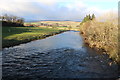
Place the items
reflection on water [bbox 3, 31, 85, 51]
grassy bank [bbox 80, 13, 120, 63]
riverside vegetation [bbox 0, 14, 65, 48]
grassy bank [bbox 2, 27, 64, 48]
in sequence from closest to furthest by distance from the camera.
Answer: grassy bank [bbox 80, 13, 120, 63] → reflection on water [bbox 3, 31, 85, 51] → grassy bank [bbox 2, 27, 64, 48] → riverside vegetation [bbox 0, 14, 65, 48]

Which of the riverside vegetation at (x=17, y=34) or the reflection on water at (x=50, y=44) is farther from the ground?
the riverside vegetation at (x=17, y=34)

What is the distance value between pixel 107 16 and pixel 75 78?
13.1 meters

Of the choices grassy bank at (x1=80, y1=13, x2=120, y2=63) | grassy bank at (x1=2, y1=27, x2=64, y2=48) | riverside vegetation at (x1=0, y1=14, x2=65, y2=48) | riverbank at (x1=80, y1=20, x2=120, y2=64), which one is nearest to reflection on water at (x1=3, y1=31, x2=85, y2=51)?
grassy bank at (x1=2, y1=27, x2=64, y2=48)

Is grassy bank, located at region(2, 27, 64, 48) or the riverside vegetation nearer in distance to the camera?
grassy bank, located at region(2, 27, 64, 48)

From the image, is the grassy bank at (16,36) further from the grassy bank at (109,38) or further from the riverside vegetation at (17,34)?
the grassy bank at (109,38)

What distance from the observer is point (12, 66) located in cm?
1227

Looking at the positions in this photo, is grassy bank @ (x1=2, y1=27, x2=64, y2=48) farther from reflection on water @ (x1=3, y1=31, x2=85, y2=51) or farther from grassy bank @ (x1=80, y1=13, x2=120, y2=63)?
grassy bank @ (x1=80, y1=13, x2=120, y2=63)

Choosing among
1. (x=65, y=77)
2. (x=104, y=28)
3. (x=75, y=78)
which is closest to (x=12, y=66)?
(x=65, y=77)

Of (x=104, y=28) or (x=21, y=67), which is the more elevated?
(x=104, y=28)

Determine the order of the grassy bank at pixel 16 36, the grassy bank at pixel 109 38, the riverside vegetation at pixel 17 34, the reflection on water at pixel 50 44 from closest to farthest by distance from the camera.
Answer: the grassy bank at pixel 109 38, the reflection on water at pixel 50 44, the grassy bank at pixel 16 36, the riverside vegetation at pixel 17 34

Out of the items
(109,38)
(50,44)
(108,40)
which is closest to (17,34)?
(50,44)

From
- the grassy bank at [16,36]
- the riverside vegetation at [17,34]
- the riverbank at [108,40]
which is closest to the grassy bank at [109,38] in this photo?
the riverbank at [108,40]

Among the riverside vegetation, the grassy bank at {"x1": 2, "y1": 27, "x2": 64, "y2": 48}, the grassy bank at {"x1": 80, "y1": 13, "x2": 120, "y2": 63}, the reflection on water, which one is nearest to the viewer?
the grassy bank at {"x1": 80, "y1": 13, "x2": 120, "y2": 63}

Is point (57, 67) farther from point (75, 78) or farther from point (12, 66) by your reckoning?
point (12, 66)
